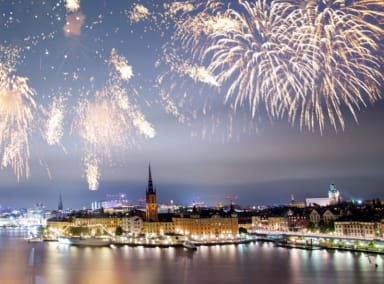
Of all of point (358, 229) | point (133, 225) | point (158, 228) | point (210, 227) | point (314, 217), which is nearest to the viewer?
point (358, 229)

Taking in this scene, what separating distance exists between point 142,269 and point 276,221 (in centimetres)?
2495

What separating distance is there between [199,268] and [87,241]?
1665 centimetres

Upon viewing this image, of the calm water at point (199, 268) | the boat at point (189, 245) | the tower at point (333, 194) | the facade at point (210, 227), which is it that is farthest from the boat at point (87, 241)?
the tower at point (333, 194)

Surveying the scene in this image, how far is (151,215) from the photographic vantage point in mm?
38656

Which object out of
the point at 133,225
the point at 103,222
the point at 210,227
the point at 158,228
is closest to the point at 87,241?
the point at 133,225

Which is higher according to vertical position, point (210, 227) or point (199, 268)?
point (210, 227)

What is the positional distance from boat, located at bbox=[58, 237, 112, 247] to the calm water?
767 centimetres

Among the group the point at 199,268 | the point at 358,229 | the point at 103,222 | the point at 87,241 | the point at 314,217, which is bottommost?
the point at 199,268

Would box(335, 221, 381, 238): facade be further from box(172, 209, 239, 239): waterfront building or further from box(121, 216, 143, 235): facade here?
box(121, 216, 143, 235): facade

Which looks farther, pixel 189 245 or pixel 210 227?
pixel 210 227

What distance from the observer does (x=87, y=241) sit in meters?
33.7

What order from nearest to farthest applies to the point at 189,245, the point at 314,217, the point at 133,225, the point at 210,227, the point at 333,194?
1. the point at 189,245
2. the point at 210,227
3. the point at 133,225
4. the point at 314,217
5. the point at 333,194

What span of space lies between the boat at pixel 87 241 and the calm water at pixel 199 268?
7671 millimetres

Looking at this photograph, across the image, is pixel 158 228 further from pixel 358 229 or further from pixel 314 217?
pixel 358 229
